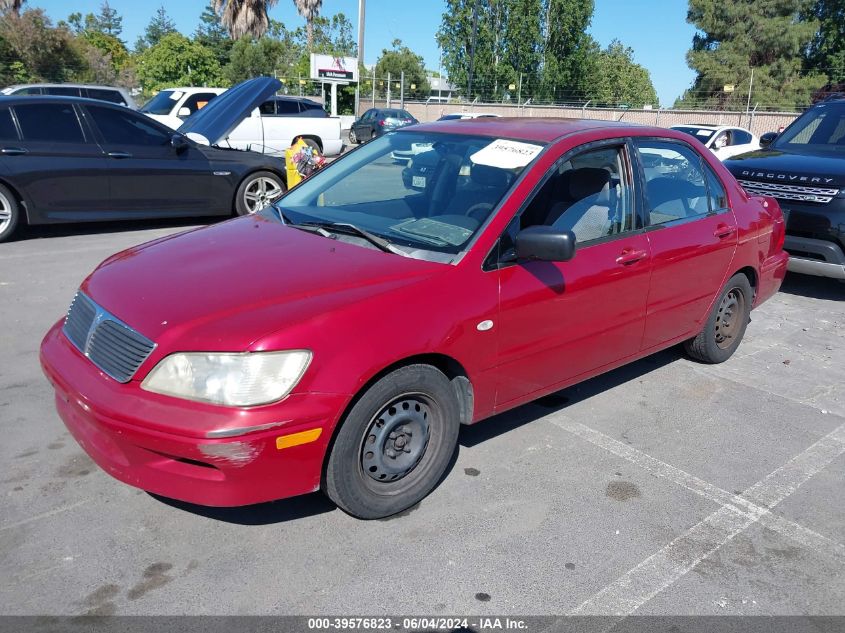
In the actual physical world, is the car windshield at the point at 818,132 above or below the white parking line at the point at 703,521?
above

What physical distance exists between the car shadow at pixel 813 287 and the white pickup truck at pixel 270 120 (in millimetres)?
10781

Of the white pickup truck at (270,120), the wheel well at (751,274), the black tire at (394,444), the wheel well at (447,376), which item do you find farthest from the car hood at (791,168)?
the white pickup truck at (270,120)

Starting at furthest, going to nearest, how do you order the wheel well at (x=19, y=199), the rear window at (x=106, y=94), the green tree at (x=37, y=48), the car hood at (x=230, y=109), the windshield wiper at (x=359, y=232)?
the green tree at (x=37, y=48) < the rear window at (x=106, y=94) < the car hood at (x=230, y=109) < the wheel well at (x=19, y=199) < the windshield wiper at (x=359, y=232)

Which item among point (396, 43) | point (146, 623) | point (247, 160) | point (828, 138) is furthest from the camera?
point (396, 43)

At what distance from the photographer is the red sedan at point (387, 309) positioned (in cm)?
267

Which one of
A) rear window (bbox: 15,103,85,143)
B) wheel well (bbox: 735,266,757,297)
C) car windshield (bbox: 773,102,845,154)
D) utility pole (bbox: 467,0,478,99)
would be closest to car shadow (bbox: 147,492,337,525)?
wheel well (bbox: 735,266,757,297)

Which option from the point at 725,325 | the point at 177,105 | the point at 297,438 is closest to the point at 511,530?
the point at 297,438

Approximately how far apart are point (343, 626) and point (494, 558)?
71 cm

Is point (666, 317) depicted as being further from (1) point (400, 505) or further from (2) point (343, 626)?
(2) point (343, 626)

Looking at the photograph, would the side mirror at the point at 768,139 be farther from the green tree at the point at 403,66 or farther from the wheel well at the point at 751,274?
the green tree at the point at 403,66

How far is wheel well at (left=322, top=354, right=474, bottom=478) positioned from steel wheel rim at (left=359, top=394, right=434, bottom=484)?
5.6 inches

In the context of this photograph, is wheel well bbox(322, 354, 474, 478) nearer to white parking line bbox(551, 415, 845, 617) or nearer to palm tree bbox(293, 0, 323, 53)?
white parking line bbox(551, 415, 845, 617)

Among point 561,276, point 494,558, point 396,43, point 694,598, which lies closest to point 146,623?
point 494,558

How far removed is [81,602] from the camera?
8.49 ft
